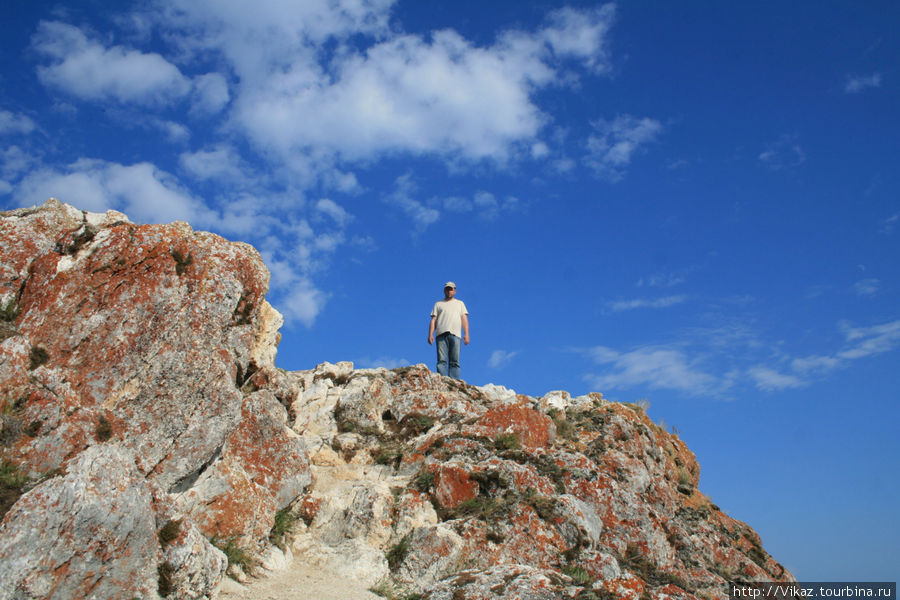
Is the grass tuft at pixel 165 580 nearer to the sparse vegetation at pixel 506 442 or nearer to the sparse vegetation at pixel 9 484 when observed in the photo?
the sparse vegetation at pixel 9 484

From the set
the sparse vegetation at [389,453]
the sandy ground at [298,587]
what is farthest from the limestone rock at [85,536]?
the sparse vegetation at [389,453]

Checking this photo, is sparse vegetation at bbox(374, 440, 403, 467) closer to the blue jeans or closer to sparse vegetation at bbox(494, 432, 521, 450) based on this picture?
sparse vegetation at bbox(494, 432, 521, 450)

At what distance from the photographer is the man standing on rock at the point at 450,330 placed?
20.8 m

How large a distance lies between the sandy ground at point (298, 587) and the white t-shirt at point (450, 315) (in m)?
10.6

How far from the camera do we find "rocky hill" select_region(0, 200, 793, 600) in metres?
8.07

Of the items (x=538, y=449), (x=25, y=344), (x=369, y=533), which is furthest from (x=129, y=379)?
(x=538, y=449)

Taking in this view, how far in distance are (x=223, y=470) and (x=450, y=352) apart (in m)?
10.9

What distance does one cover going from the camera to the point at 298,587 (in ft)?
33.6

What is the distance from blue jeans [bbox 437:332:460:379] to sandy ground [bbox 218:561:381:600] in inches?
402

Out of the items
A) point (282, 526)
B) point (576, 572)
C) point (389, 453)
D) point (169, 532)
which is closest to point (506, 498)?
point (576, 572)

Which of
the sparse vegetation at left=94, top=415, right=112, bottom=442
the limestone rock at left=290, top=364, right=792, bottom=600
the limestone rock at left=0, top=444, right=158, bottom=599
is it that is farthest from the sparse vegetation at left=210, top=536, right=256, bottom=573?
the sparse vegetation at left=94, top=415, right=112, bottom=442

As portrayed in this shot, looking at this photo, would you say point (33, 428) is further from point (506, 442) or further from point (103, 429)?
point (506, 442)

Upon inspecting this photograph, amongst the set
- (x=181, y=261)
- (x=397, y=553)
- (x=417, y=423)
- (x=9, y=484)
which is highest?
(x=181, y=261)

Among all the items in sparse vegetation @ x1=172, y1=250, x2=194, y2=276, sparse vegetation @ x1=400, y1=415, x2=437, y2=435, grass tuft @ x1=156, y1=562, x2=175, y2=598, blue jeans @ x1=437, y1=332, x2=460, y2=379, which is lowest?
grass tuft @ x1=156, y1=562, x2=175, y2=598
